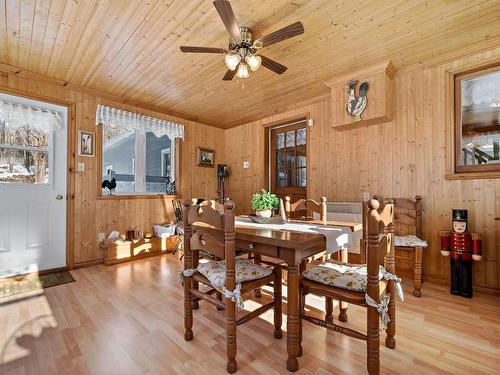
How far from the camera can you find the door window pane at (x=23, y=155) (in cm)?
294

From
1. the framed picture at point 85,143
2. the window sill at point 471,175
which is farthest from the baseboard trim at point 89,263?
the window sill at point 471,175

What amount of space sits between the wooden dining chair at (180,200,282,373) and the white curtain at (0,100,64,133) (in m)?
2.81

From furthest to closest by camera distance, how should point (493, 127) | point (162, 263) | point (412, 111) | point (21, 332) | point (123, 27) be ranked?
point (162, 263) < point (412, 111) < point (493, 127) < point (123, 27) < point (21, 332)

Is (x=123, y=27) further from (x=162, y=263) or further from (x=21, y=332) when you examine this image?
(x=162, y=263)

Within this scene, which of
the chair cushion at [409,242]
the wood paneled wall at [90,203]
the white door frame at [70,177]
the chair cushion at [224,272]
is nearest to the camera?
the chair cushion at [224,272]

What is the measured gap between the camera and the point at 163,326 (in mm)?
1883

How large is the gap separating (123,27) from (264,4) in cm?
126

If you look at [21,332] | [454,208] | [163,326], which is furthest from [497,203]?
[21,332]

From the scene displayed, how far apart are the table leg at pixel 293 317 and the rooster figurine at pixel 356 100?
2394mm

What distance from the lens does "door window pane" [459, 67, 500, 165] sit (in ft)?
8.32

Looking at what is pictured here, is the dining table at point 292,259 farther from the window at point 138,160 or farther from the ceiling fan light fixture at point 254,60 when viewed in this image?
the window at point 138,160

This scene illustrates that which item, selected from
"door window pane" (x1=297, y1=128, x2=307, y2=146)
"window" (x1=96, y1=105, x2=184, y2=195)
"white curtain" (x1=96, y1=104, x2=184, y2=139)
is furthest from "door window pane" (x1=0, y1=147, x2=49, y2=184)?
"door window pane" (x1=297, y1=128, x2=307, y2=146)

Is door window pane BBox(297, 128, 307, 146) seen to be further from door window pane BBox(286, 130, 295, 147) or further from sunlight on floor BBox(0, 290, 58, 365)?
sunlight on floor BBox(0, 290, 58, 365)

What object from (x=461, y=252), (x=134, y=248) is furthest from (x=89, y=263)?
(x=461, y=252)
